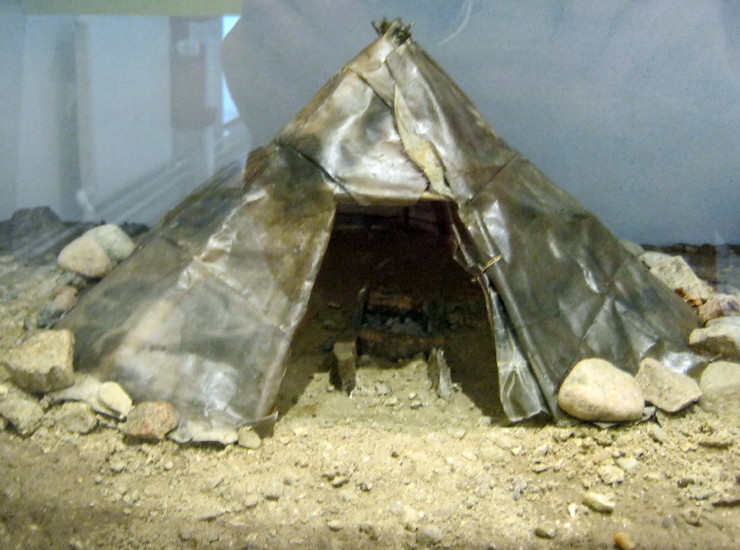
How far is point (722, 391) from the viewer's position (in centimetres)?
266

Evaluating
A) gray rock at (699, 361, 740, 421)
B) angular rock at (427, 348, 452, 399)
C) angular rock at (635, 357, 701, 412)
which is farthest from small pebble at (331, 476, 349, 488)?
gray rock at (699, 361, 740, 421)

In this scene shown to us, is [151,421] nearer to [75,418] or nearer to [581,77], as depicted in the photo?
[75,418]

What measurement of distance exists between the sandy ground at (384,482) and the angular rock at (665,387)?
0.06 meters

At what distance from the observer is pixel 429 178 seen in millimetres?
2717

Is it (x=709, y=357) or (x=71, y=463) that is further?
(x=709, y=357)

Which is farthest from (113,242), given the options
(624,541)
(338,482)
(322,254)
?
(624,541)

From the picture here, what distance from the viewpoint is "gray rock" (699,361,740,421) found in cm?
264

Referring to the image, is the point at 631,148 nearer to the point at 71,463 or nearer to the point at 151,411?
the point at 151,411

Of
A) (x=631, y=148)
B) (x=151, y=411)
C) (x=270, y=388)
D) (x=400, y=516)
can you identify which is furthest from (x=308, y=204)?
(x=631, y=148)

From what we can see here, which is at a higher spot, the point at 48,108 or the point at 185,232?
the point at 48,108

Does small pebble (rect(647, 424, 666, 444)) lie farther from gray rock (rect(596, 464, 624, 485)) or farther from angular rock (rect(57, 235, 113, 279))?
angular rock (rect(57, 235, 113, 279))

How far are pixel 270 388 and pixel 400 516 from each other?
2.33 ft

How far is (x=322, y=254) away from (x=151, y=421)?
879mm

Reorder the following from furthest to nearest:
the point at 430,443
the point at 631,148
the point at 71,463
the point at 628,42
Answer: the point at 631,148
the point at 628,42
the point at 430,443
the point at 71,463
